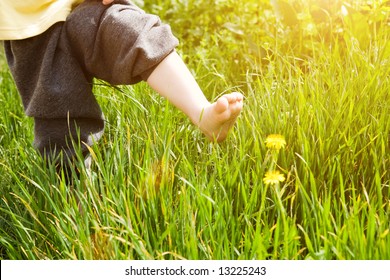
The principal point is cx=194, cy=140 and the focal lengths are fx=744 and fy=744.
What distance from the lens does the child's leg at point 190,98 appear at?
193cm

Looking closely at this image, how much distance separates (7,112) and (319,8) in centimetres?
123

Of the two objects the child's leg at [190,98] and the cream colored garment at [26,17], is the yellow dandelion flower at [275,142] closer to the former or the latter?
the child's leg at [190,98]

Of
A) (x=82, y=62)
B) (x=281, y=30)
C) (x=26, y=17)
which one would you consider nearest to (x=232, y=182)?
(x=82, y=62)

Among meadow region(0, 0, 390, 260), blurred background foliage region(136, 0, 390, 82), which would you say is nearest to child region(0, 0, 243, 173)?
meadow region(0, 0, 390, 260)

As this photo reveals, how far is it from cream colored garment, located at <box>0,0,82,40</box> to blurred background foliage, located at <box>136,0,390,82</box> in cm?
77

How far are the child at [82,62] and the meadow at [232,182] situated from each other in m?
0.11

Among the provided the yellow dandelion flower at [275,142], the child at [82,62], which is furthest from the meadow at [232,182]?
the child at [82,62]

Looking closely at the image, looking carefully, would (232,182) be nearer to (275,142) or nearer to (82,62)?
(275,142)

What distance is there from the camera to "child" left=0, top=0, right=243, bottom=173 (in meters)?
2.01

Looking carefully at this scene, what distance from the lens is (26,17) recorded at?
2.12 meters

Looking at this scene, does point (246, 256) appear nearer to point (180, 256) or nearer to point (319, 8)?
A: point (180, 256)

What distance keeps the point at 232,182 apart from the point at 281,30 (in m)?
1.29


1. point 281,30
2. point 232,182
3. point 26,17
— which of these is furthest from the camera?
point 281,30

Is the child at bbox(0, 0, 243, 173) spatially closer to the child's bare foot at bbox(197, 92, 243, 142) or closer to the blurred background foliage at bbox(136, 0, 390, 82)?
the child's bare foot at bbox(197, 92, 243, 142)
